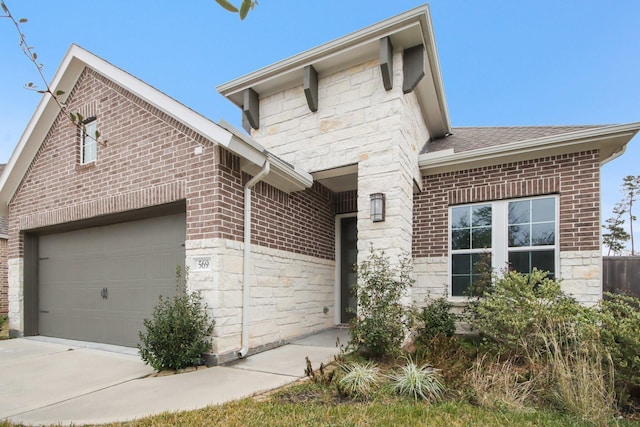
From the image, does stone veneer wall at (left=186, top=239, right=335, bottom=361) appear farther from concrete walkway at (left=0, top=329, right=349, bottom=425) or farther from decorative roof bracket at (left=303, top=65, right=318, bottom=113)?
decorative roof bracket at (left=303, top=65, right=318, bottom=113)

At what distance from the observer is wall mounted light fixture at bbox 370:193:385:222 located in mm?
6023

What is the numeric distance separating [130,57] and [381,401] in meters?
4.80

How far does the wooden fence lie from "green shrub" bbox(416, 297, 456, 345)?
3.96 m

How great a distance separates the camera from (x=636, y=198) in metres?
18.5

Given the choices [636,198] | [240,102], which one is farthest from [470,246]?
[636,198]

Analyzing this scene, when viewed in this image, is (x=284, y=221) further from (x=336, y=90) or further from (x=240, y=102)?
(x=240, y=102)

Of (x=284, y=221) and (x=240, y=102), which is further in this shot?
(x=240, y=102)

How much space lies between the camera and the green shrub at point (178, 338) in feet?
15.3

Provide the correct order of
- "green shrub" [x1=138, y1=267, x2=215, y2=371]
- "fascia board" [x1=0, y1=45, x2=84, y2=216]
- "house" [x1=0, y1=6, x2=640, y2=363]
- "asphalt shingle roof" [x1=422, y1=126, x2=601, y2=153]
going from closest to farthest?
"green shrub" [x1=138, y1=267, x2=215, y2=371] → "house" [x1=0, y1=6, x2=640, y2=363] → "asphalt shingle roof" [x1=422, y1=126, x2=601, y2=153] → "fascia board" [x1=0, y1=45, x2=84, y2=216]

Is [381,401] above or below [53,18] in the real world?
below

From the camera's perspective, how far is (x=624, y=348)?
3.65 meters

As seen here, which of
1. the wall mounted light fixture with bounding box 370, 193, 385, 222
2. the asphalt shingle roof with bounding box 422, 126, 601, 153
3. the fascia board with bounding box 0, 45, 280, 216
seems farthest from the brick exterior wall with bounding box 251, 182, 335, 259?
the asphalt shingle roof with bounding box 422, 126, 601, 153

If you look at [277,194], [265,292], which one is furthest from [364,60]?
[265,292]

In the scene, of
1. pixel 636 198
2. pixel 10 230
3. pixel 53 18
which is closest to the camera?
pixel 53 18
